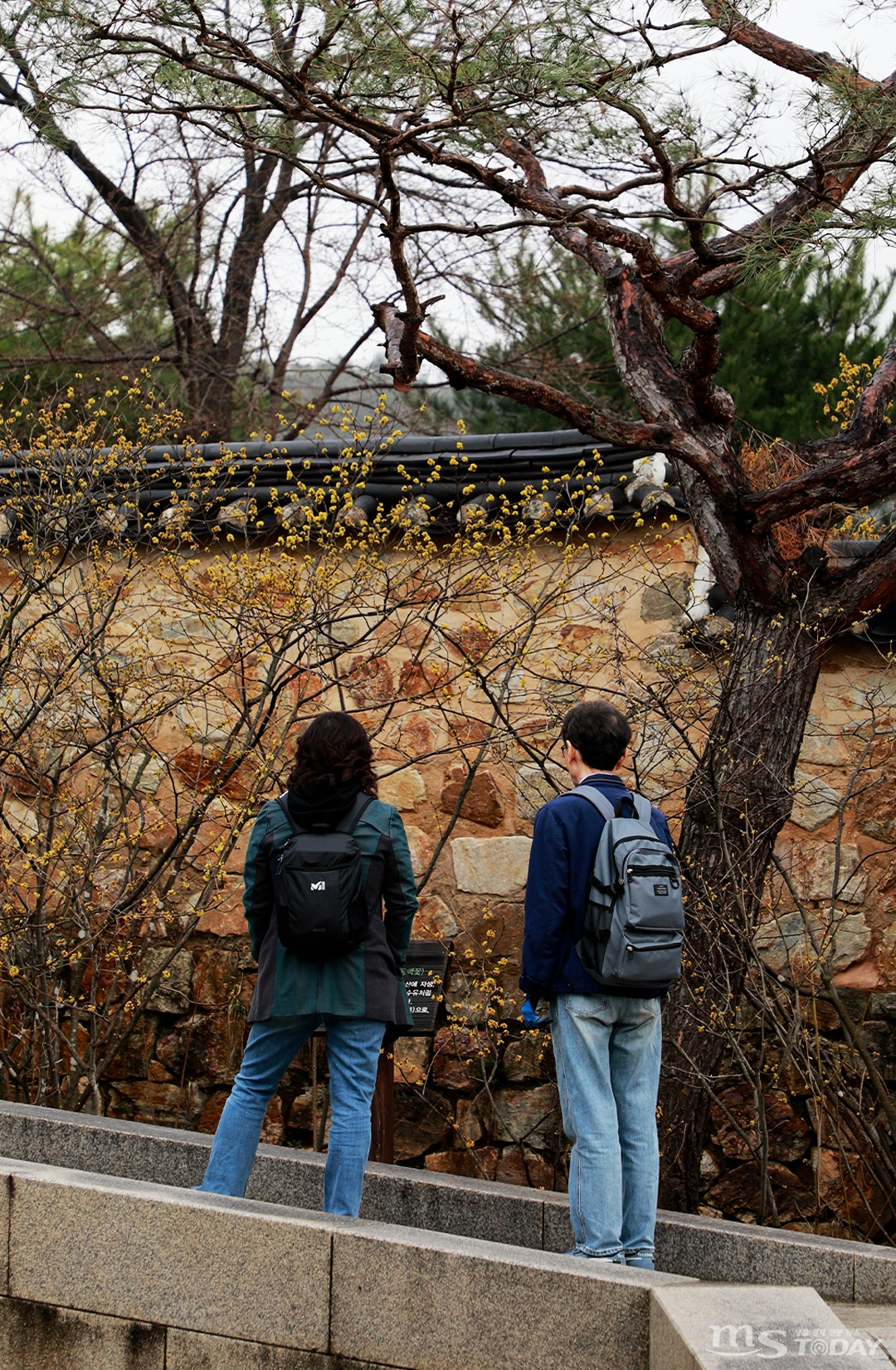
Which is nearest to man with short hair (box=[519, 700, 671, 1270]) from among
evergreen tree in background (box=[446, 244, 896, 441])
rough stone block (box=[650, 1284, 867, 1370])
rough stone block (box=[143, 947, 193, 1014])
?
rough stone block (box=[650, 1284, 867, 1370])

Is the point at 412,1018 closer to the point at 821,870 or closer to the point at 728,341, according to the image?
the point at 821,870

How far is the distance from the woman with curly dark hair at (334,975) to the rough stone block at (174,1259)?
232 mm

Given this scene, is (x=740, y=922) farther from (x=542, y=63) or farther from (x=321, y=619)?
(x=542, y=63)

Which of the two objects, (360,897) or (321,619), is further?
(321,619)

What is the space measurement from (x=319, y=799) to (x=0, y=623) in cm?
236

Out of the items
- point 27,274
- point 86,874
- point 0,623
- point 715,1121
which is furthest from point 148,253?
point 715,1121

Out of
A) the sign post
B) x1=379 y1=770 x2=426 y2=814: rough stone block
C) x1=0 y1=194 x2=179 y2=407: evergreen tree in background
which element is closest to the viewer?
the sign post

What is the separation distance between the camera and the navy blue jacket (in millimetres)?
3109

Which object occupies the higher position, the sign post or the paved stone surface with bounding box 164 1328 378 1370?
the sign post

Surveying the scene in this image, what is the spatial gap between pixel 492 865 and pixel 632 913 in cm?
253

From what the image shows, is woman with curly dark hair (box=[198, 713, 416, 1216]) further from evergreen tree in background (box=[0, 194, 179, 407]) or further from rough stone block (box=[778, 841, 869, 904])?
evergreen tree in background (box=[0, 194, 179, 407])

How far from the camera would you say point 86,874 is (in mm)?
4695

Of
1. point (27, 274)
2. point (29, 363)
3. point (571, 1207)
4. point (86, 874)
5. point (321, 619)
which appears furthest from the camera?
point (27, 274)

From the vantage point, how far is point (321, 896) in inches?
120
